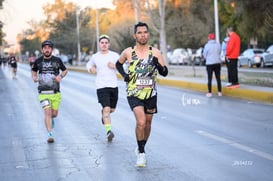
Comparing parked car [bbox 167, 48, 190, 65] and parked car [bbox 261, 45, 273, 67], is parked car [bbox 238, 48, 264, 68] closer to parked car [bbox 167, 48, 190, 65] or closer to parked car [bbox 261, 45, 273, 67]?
parked car [bbox 261, 45, 273, 67]

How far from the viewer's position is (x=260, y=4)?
23859 millimetres

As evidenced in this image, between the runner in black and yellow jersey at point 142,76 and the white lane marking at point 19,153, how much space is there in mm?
1676

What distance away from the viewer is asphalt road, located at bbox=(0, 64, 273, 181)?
693 cm

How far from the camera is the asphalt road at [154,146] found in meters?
6.93

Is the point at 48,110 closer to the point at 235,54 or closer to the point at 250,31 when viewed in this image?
the point at 235,54

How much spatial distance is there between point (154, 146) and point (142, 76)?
1.89 meters

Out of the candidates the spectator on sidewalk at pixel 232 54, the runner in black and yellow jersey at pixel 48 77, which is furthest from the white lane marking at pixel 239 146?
the spectator on sidewalk at pixel 232 54

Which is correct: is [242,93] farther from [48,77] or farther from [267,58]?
[267,58]

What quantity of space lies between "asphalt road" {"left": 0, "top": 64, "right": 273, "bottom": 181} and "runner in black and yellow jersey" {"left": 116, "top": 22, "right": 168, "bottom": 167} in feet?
2.16

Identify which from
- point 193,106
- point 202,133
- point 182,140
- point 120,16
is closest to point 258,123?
point 202,133

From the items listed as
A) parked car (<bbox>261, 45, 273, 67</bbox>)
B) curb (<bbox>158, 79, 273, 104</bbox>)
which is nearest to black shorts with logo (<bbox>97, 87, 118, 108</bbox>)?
curb (<bbox>158, 79, 273, 104</bbox>)

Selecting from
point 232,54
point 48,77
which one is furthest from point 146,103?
point 232,54

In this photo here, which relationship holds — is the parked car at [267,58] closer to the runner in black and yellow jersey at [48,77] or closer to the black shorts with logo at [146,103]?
the runner in black and yellow jersey at [48,77]

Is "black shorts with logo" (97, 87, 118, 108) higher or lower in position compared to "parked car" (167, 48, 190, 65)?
lower
